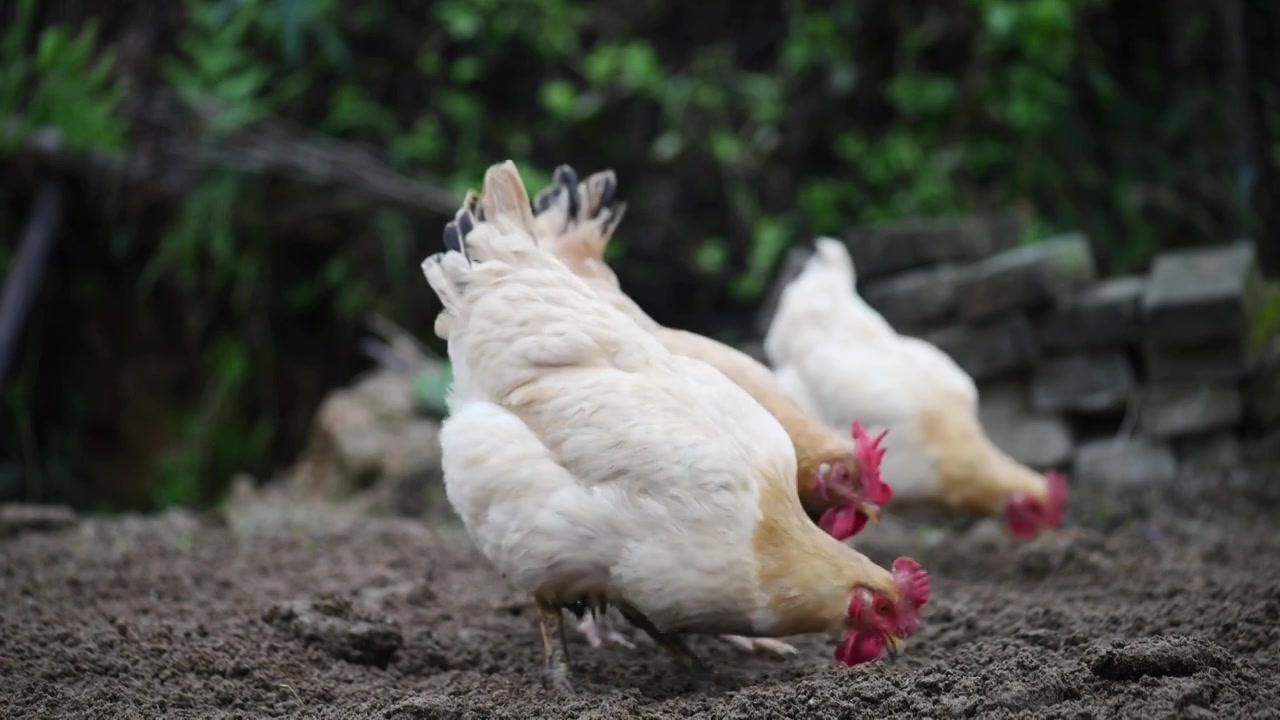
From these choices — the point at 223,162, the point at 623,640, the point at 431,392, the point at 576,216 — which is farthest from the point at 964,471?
the point at 223,162

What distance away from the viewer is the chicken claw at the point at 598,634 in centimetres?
411

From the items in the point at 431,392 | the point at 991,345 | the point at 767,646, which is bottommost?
the point at 767,646

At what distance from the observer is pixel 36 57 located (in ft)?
26.1

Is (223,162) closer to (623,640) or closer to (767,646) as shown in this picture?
(623,640)

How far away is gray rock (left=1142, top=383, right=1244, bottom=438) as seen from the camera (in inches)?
263

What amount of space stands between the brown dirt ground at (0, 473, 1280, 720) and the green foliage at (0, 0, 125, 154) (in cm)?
324

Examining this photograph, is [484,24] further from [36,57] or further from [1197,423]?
[1197,423]

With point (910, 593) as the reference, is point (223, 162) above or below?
above

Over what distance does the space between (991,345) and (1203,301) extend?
1099 millimetres

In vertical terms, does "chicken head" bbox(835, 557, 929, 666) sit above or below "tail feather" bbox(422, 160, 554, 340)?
below

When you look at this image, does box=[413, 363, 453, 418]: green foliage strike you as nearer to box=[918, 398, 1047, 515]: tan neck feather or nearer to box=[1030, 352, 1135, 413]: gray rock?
box=[918, 398, 1047, 515]: tan neck feather

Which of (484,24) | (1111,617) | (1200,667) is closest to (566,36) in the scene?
(484,24)

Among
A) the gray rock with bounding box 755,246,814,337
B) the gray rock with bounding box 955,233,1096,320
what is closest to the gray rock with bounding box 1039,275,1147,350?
the gray rock with bounding box 955,233,1096,320

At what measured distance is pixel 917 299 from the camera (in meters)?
6.99
